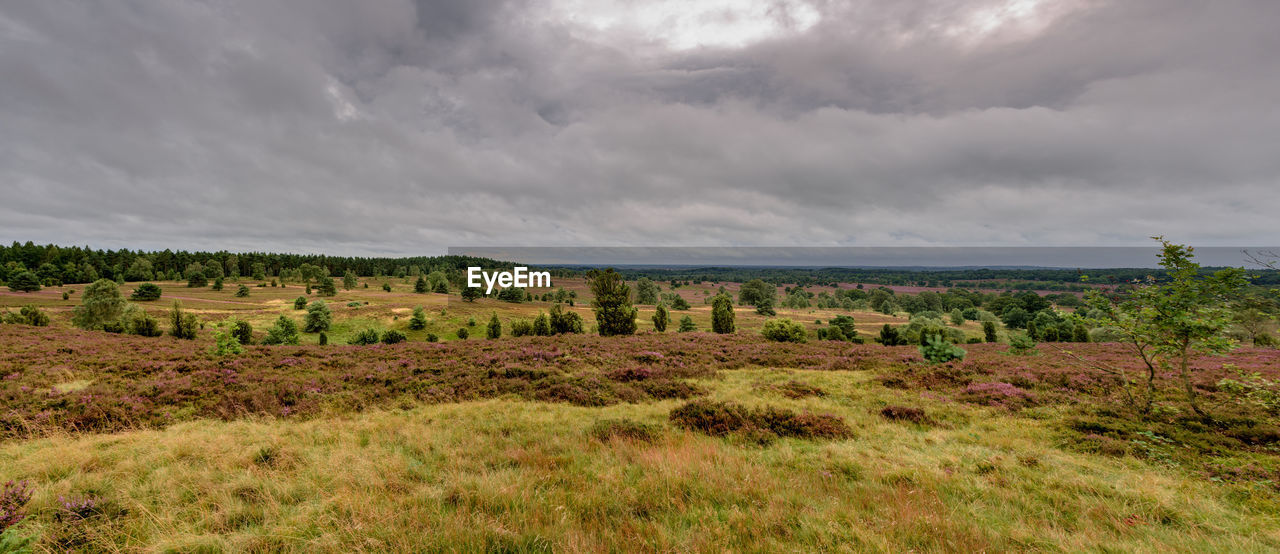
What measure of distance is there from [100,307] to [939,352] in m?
75.6

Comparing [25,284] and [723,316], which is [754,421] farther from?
[25,284]

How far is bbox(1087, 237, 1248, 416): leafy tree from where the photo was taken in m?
8.71

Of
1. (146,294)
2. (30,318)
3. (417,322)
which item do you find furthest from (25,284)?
(417,322)

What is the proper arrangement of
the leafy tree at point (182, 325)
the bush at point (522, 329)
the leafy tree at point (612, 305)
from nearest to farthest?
the leafy tree at point (182, 325)
the leafy tree at point (612, 305)
the bush at point (522, 329)

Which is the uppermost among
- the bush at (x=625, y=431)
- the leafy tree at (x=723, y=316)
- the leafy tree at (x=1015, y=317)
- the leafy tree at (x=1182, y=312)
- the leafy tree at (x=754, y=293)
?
the leafy tree at (x=1182, y=312)

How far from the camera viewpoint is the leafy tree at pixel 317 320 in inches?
2062

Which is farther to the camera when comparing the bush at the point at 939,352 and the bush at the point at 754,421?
the bush at the point at 939,352

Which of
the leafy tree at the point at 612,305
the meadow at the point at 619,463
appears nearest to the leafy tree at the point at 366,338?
the leafy tree at the point at 612,305

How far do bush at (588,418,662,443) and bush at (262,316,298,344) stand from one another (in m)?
47.0

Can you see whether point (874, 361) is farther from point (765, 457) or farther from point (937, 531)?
point (937, 531)

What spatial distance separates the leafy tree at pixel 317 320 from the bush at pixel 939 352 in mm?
66398

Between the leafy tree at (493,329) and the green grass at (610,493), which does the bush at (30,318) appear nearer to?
the leafy tree at (493,329)

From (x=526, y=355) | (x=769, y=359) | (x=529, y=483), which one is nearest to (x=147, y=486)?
(x=529, y=483)

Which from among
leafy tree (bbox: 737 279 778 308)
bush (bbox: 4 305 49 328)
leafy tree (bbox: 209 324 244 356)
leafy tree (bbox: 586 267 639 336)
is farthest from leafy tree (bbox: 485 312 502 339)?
leafy tree (bbox: 737 279 778 308)
